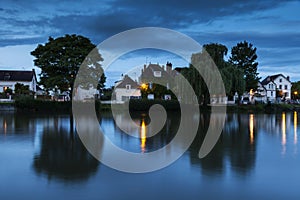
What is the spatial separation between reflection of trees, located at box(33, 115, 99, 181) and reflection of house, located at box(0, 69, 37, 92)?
53.9 metres

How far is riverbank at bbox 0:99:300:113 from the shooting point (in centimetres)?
3553

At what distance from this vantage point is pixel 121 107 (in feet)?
133

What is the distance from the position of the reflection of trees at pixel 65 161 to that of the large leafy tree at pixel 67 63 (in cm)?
2364

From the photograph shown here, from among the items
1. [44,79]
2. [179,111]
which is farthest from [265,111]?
[44,79]

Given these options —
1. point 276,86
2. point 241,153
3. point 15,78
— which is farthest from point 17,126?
point 276,86

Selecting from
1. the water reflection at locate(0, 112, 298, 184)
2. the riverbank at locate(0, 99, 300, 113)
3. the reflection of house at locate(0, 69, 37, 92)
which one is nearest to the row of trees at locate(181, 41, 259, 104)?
the riverbank at locate(0, 99, 300, 113)

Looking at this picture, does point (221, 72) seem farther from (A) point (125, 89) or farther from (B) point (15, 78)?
(B) point (15, 78)

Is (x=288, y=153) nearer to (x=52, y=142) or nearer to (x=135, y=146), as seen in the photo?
(x=135, y=146)

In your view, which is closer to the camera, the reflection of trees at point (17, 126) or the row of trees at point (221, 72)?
the reflection of trees at point (17, 126)

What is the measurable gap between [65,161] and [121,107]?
31.6 meters

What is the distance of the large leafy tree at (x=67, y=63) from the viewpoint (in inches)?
1411

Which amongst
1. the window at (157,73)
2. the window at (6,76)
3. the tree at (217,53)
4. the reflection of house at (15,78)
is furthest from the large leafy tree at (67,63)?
the window at (6,76)

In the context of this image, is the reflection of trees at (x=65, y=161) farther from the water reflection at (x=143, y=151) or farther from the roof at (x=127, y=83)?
the roof at (x=127, y=83)

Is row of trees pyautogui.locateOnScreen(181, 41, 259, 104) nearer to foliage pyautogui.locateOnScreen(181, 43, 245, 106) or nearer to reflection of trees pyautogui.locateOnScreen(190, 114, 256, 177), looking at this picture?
foliage pyautogui.locateOnScreen(181, 43, 245, 106)
